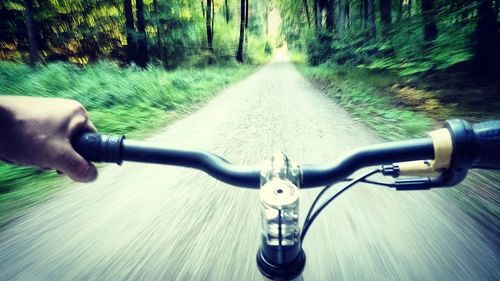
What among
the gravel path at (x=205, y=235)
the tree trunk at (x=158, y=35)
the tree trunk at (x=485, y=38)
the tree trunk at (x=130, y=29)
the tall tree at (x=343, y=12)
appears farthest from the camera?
the tall tree at (x=343, y=12)

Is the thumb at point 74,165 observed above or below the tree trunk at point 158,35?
below

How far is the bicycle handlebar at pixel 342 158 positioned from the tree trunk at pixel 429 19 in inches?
243

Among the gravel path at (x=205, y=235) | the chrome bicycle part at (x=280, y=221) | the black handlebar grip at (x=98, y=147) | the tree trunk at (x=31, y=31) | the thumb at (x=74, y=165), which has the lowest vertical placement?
the gravel path at (x=205, y=235)

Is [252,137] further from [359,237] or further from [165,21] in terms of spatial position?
[165,21]

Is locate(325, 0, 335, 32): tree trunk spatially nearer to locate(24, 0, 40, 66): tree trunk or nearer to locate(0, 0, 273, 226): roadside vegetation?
locate(0, 0, 273, 226): roadside vegetation

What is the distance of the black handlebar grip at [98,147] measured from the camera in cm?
89

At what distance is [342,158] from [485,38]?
6.28 m

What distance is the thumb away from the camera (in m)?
0.86

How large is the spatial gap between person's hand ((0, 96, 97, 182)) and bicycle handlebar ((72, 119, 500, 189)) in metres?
0.04

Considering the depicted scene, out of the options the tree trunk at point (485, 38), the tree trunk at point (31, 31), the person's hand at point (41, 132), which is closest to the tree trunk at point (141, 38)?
the tree trunk at point (31, 31)

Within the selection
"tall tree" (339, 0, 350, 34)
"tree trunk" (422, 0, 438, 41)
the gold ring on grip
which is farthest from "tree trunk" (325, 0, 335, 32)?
the gold ring on grip

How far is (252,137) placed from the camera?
14.3 feet

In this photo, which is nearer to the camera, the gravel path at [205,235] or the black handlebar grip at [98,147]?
the black handlebar grip at [98,147]

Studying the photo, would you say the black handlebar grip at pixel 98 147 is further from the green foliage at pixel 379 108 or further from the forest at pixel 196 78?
the green foliage at pixel 379 108
